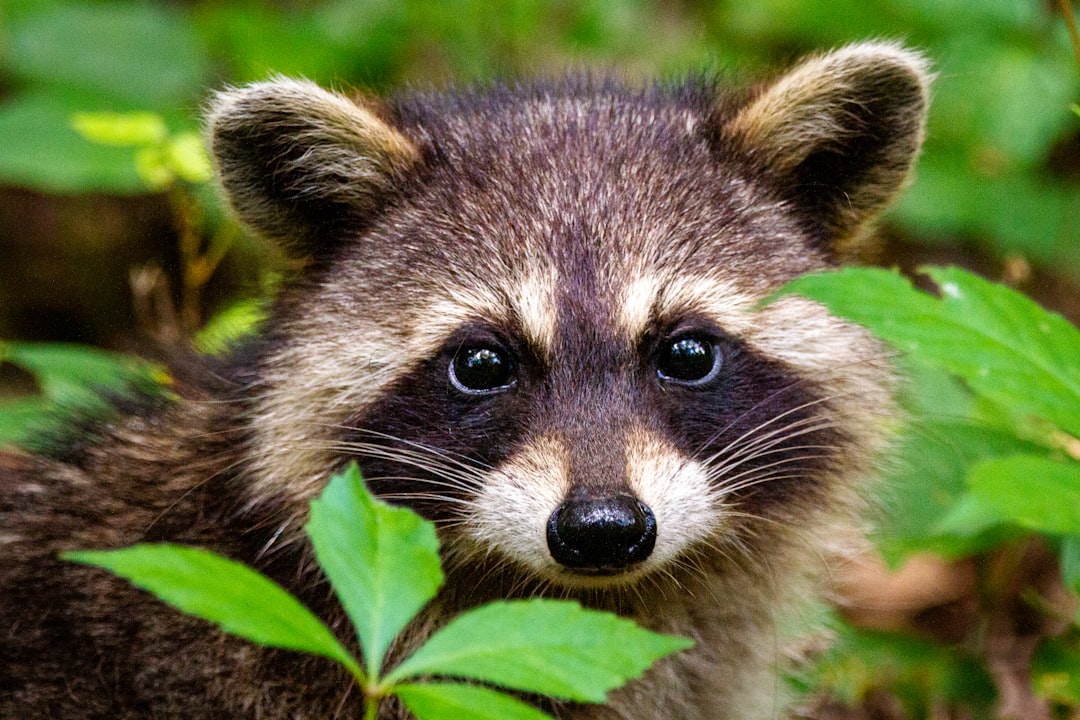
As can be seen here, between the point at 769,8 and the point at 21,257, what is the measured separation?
218 inches

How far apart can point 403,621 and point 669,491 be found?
47.9 inches

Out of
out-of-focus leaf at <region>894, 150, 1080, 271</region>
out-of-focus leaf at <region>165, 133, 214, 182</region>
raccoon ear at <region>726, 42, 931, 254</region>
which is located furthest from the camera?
out-of-focus leaf at <region>894, 150, 1080, 271</region>

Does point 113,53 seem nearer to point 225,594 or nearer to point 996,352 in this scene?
point 225,594

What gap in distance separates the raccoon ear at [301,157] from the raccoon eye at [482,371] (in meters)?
0.68

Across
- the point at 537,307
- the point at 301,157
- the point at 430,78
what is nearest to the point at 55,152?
the point at 430,78

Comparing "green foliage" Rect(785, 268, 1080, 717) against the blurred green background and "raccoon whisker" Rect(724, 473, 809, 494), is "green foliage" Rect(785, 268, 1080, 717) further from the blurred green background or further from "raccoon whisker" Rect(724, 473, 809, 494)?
the blurred green background

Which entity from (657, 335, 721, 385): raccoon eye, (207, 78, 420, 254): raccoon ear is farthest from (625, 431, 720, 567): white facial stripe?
(207, 78, 420, 254): raccoon ear

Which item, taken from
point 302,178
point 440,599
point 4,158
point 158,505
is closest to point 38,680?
point 158,505

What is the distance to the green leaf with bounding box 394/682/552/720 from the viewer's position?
2.59m

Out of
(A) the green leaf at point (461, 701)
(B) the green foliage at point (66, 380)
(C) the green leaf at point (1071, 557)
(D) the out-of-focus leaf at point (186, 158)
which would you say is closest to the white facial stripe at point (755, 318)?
(C) the green leaf at point (1071, 557)

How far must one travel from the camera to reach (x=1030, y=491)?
2.73m

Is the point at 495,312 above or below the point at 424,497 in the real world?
above

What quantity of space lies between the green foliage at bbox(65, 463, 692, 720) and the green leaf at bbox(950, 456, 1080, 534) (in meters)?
0.69

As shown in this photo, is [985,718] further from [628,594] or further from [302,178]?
[302,178]
